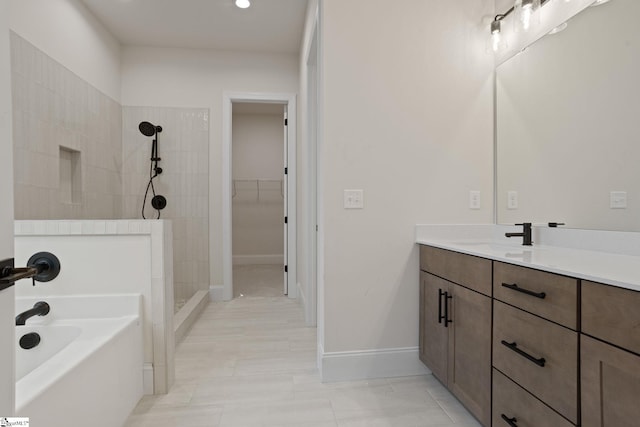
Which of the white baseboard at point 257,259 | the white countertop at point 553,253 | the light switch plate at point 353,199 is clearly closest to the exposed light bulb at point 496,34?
the white countertop at point 553,253

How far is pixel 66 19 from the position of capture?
2641mm

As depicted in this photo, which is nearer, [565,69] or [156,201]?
[565,69]

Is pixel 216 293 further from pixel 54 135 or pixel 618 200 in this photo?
pixel 618 200

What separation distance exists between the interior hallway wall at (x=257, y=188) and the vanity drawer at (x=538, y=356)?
16.6ft

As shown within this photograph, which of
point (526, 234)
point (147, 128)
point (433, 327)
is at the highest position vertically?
point (147, 128)

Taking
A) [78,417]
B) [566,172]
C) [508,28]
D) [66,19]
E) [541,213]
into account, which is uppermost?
[66,19]

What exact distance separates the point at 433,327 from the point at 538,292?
0.81 meters

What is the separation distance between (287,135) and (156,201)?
1.65 meters

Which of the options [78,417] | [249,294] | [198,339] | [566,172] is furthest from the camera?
[249,294]

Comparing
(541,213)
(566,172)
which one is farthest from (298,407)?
(566,172)

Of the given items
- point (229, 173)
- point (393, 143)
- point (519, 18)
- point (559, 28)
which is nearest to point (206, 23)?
point (229, 173)

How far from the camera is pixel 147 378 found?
1.80m

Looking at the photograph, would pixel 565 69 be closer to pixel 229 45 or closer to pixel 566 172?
pixel 566 172

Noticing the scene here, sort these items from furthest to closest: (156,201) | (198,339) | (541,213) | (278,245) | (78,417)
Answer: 1. (278,245)
2. (156,201)
3. (198,339)
4. (541,213)
5. (78,417)
